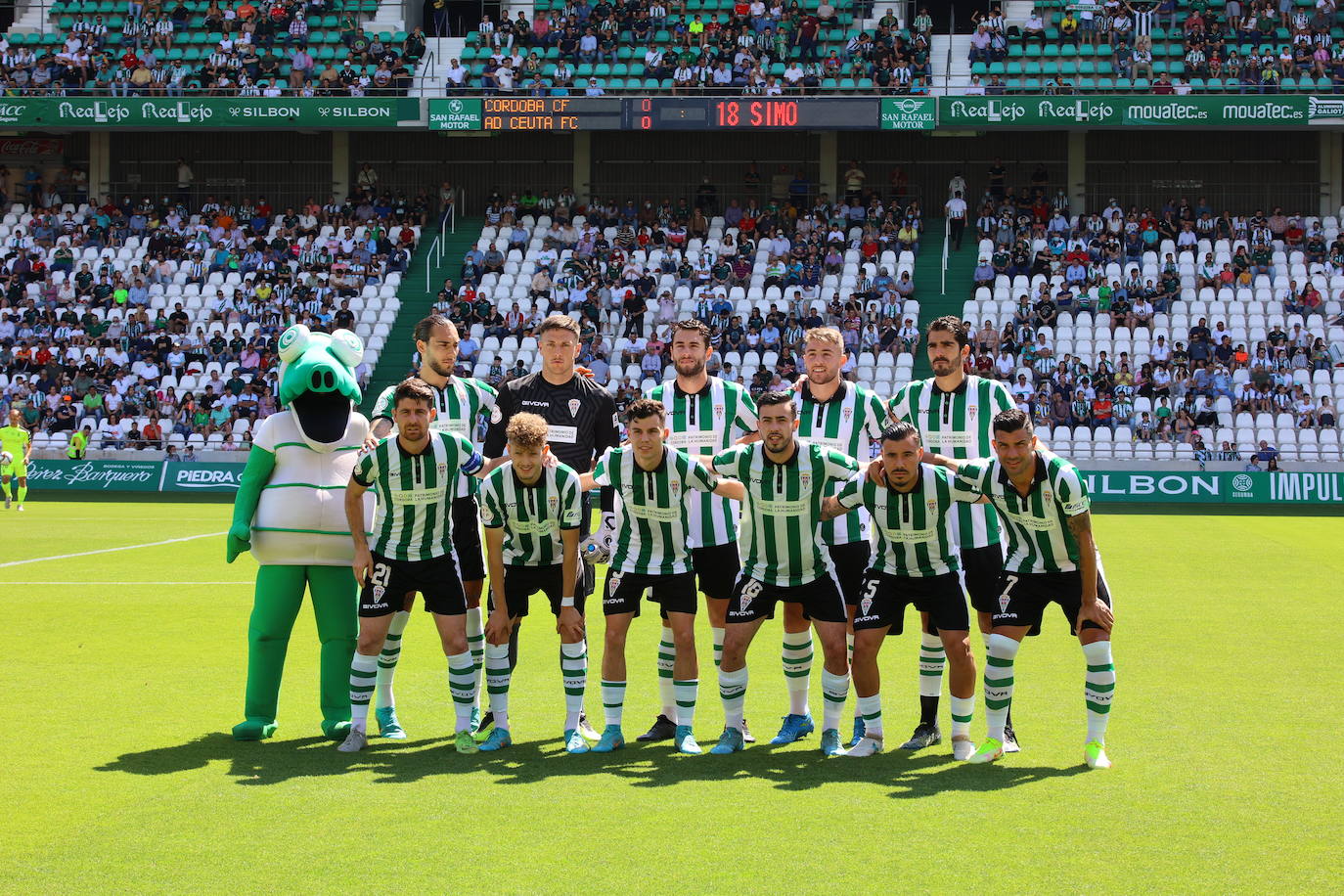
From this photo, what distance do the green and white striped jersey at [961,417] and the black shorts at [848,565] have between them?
710 mm

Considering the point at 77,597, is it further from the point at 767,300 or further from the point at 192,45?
the point at 192,45

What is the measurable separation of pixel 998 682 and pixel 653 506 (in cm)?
189

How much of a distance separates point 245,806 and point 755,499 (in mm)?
2826

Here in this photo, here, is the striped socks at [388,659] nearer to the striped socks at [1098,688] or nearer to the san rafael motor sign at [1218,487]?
the striped socks at [1098,688]

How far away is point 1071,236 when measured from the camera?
1302 inches

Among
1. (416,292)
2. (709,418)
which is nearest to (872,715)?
(709,418)

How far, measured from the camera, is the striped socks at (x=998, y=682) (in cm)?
690

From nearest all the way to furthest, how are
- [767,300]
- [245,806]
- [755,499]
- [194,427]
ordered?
[245,806], [755,499], [194,427], [767,300]

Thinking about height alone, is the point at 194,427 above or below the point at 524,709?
above

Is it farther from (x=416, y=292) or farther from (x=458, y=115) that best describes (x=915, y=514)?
(x=458, y=115)

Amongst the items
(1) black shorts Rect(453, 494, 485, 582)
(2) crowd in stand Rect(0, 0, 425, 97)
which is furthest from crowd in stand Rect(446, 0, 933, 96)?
(1) black shorts Rect(453, 494, 485, 582)

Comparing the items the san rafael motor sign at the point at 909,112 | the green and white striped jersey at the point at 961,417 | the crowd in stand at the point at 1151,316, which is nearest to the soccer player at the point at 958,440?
the green and white striped jersey at the point at 961,417

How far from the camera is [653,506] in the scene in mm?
7246

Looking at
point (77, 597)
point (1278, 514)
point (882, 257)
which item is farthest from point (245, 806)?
point (882, 257)
